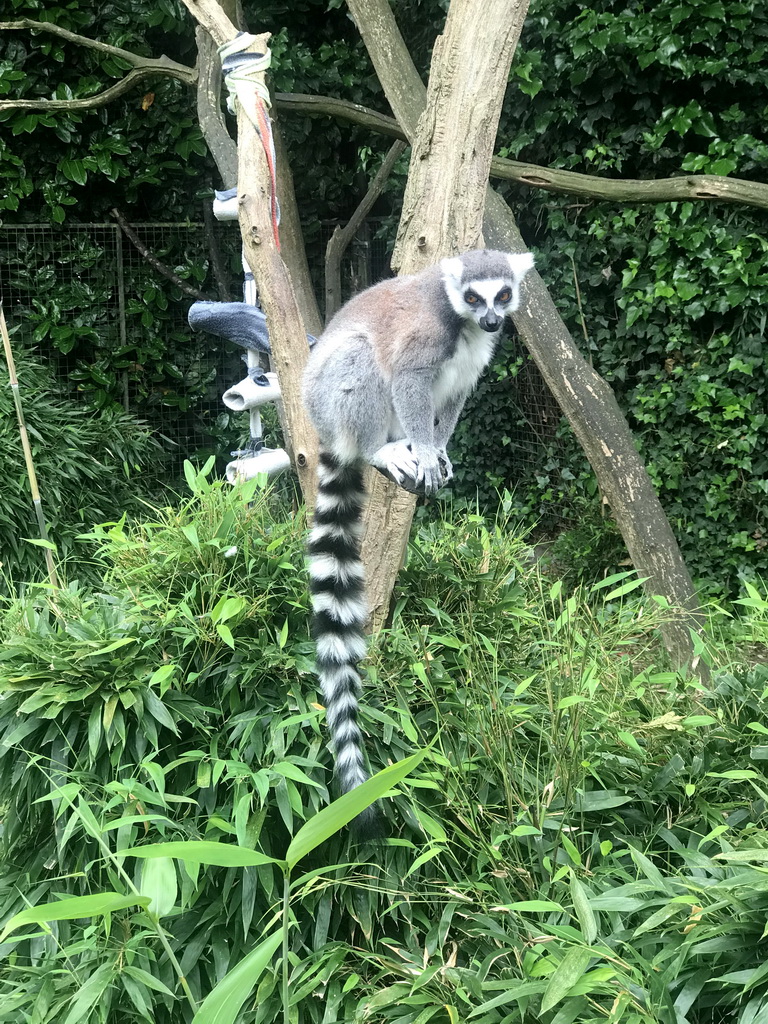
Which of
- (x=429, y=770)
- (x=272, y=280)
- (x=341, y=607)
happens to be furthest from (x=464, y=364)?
(x=429, y=770)

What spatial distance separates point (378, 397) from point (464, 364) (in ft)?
0.91

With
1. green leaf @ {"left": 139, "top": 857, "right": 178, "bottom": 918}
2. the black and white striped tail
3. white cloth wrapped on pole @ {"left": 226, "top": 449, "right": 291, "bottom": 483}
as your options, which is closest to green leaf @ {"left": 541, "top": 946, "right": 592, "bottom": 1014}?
the black and white striped tail

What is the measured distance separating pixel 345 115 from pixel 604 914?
12.6 ft

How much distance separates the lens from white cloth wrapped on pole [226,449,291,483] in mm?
2654

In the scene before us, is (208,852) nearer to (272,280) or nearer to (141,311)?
(272,280)

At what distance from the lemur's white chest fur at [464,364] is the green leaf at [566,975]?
125cm

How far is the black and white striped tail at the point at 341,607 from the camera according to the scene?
164cm

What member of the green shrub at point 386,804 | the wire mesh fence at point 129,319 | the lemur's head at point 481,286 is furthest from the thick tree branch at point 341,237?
the lemur's head at point 481,286

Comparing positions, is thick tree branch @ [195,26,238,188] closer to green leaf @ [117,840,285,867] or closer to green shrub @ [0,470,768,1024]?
green shrub @ [0,470,768,1024]

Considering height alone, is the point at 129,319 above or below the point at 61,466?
above

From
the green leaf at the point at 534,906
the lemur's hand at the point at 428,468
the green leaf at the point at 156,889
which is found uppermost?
the lemur's hand at the point at 428,468

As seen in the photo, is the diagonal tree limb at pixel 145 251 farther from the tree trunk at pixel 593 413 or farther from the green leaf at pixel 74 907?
the green leaf at pixel 74 907

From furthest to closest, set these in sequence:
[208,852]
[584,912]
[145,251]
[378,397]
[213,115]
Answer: [145,251] → [213,115] → [378,397] → [584,912] → [208,852]

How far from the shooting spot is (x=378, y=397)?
2055mm
